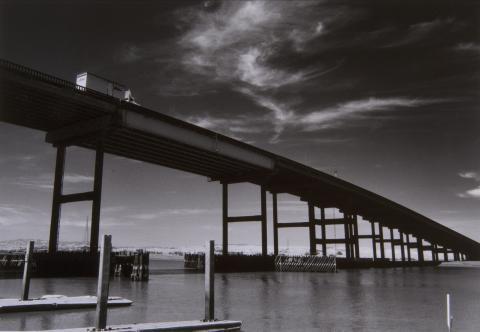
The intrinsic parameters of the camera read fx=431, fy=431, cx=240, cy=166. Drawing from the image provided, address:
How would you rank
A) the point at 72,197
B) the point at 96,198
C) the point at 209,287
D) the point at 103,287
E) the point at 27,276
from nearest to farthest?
the point at 103,287 < the point at 209,287 < the point at 27,276 < the point at 96,198 < the point at 72,197

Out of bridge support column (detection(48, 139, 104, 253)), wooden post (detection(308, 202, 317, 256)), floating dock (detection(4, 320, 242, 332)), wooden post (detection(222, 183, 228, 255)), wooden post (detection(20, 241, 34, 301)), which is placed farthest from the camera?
wooden post (detection(308, 202, 317, 256))

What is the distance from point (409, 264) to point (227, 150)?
80359 mm

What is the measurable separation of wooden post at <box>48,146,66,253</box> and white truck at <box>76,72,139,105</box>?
789 cm

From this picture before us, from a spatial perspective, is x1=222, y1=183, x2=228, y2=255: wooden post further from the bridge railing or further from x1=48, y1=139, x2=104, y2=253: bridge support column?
the bridge railing

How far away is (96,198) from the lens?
3616cm

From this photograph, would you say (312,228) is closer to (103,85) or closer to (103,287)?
(103,85)

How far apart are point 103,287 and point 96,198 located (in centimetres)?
2736

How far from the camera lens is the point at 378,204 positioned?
7944 centimetres

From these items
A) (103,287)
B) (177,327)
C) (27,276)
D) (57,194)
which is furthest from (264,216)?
(103,287)

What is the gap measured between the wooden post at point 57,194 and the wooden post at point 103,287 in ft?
98.5

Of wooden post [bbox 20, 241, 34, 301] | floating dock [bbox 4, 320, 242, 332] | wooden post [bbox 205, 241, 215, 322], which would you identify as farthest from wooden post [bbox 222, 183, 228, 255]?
floating dock [bbox 4, 320, 242, 332]

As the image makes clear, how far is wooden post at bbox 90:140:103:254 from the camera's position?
3553 centimetres

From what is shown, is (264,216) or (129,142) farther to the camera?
(264,216)

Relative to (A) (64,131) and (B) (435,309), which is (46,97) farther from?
(B) (435,309)
